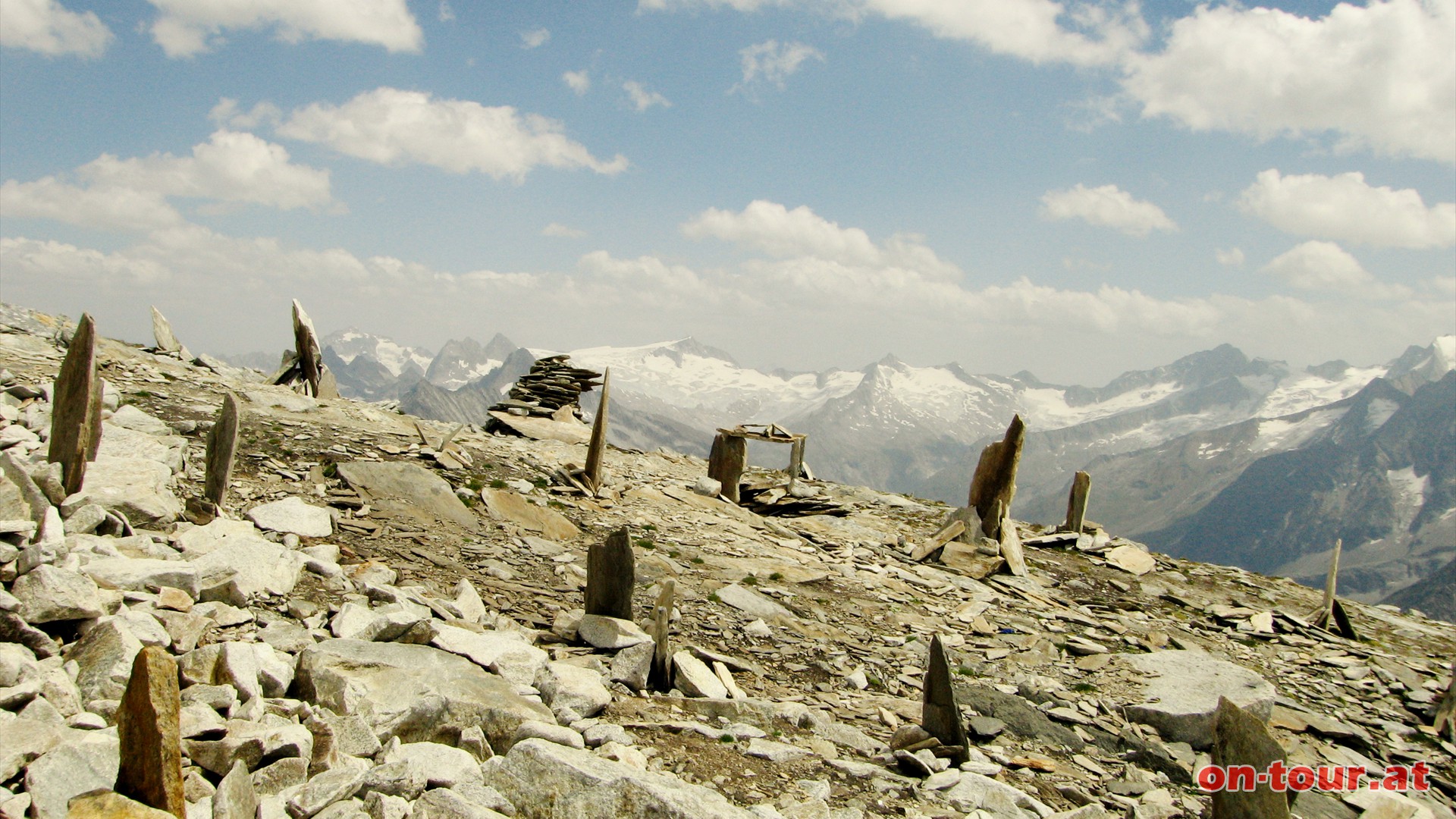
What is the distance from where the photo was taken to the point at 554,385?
29594mm

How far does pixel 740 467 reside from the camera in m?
22.0

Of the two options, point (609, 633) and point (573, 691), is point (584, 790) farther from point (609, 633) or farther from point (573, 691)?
point (609, 633)

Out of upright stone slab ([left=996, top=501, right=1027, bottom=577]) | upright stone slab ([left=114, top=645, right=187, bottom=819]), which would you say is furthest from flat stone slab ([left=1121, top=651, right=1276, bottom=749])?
upright stone slab ([left=114, top=645, right=187, bottom=819])

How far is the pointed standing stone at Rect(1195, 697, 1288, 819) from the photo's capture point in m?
6.72

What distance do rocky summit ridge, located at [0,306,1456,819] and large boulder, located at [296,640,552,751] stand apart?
0.09 feet

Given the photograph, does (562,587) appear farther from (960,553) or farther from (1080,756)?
(960,553)

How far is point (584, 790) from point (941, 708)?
14.6 ft

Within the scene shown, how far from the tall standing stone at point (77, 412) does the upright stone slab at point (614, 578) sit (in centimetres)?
604

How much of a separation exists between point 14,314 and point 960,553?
28667 millimetres

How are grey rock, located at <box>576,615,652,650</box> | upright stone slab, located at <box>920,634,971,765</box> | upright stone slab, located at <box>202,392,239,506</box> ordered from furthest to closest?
1. upright stone slab, located at <box>202,392,239,506</box>
2. grey rock, located at <box>576,615,652,650</box>
3. upright stone slab, located at <box>920,634,971,765</box>

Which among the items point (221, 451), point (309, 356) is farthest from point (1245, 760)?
point (309, 356)

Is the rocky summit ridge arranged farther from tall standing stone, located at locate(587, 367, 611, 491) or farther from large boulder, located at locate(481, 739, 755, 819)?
tall standing stone, located at locate(587, 367, 611, 491)

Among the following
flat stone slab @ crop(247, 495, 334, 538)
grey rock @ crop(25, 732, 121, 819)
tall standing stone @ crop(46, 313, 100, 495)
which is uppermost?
tall standing stone @ crop(46, 313, 100, 495)

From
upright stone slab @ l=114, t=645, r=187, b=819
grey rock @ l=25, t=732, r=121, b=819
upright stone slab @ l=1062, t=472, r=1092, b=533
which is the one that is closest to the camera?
grey rock @ l=25, t=732, r=121, b=819
